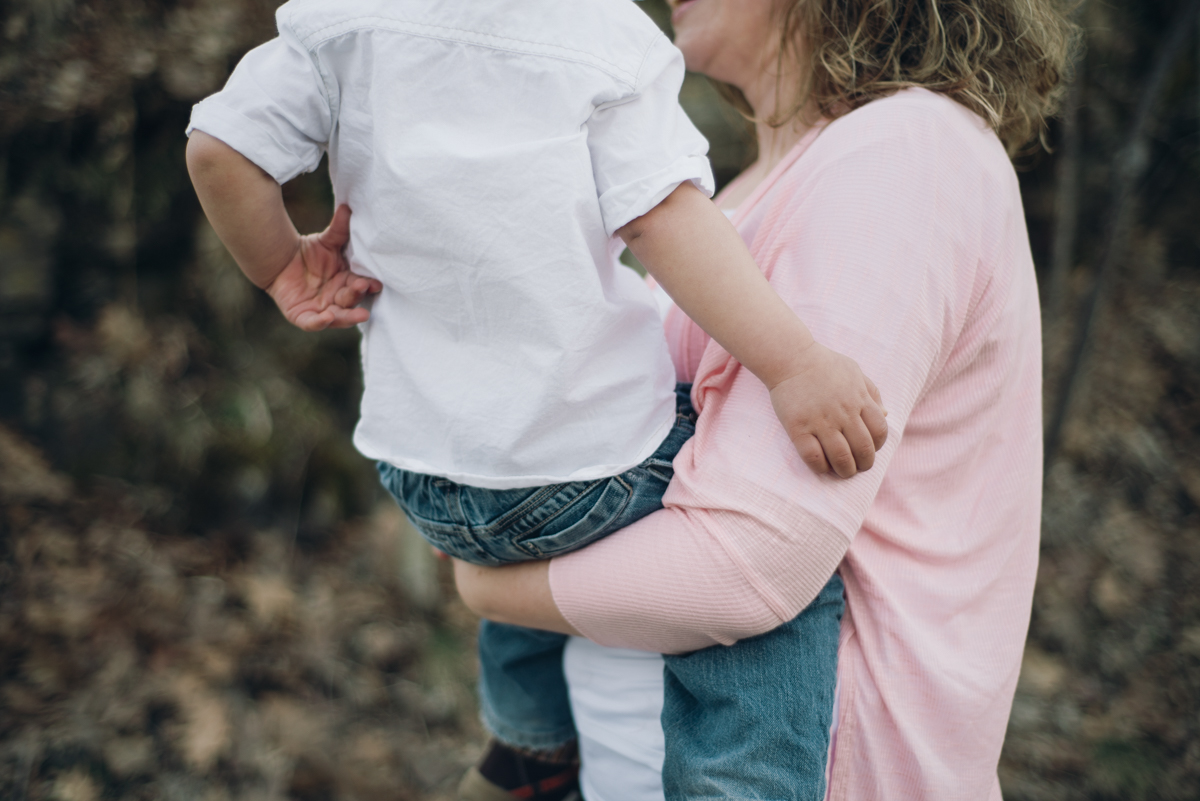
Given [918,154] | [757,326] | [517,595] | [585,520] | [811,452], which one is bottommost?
[517,595]

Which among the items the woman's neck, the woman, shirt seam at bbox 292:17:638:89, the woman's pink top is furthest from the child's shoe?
shirt seam at bbox 292:17:638:89

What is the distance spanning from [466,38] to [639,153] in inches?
7.9

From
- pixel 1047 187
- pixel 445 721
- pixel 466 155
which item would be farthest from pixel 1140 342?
pixel 466 155

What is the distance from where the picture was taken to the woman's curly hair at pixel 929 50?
1092 mm

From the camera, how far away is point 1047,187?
3.65m

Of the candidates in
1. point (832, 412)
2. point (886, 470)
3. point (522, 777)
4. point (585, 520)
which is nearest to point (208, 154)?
point (585, 520)

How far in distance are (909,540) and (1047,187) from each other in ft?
11.0

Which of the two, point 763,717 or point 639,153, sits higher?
point 639,153

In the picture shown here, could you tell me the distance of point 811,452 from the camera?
0.85 meters

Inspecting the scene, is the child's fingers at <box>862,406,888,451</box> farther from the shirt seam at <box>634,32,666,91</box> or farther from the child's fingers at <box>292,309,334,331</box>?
the child's fingers at <box>292,309,334,331</box>

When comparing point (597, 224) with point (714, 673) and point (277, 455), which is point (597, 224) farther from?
point (277, 455)

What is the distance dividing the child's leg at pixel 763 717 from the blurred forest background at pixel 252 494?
6.52 ft

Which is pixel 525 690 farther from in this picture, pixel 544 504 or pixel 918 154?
pixel 918 154

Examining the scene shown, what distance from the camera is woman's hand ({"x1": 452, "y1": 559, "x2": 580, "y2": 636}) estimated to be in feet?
3.33
